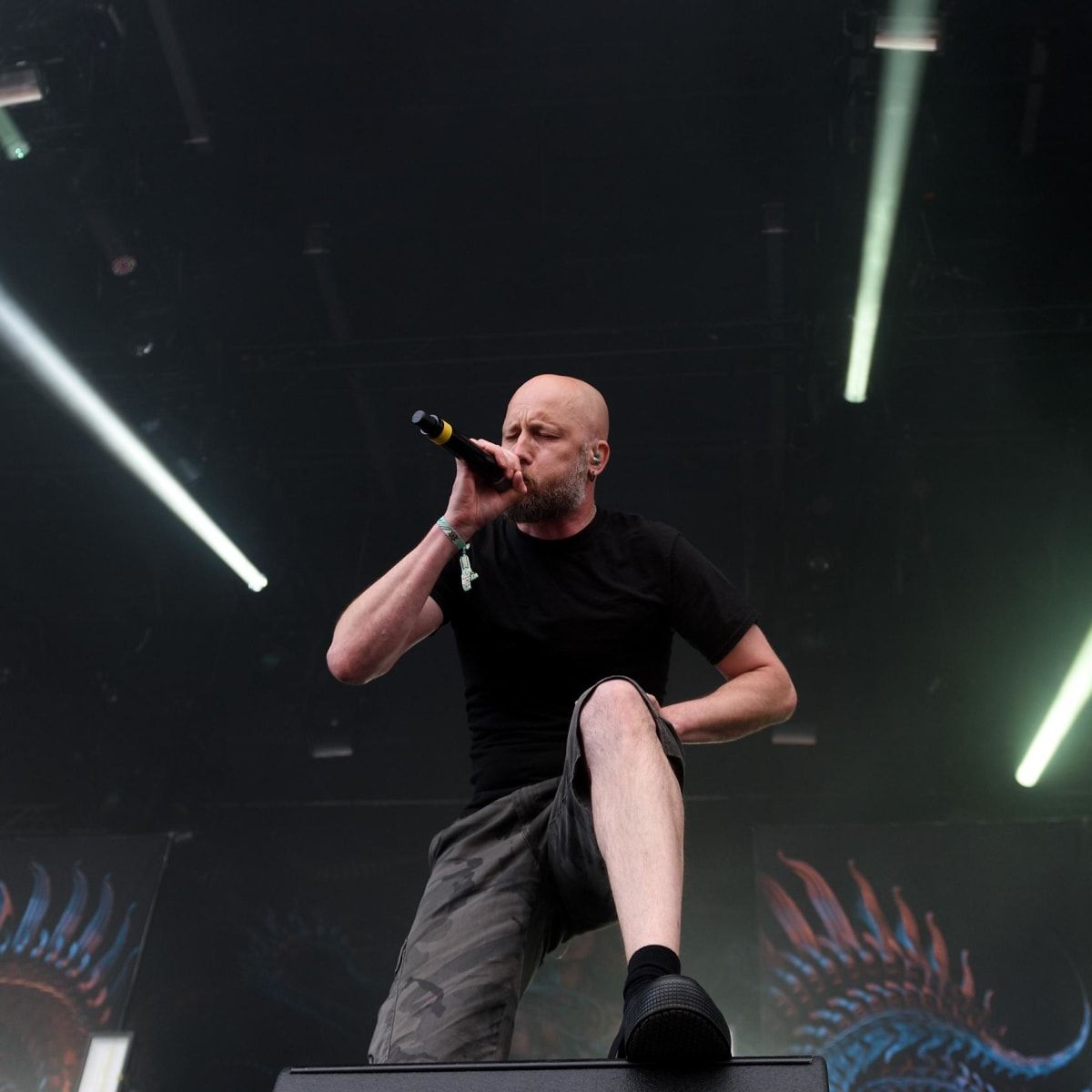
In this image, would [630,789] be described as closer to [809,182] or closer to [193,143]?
[809,182]

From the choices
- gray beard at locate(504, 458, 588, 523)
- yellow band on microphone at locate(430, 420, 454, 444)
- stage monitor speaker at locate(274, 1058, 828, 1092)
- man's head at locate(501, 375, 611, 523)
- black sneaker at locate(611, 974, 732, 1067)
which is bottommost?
stage monitor speaker at locate(274, 1058, 828, 1092)

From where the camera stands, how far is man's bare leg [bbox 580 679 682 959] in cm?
101

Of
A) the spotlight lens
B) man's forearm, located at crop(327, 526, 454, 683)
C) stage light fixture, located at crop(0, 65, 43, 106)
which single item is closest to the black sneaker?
man's forearm, located at crop(327, 526, 454, 683)

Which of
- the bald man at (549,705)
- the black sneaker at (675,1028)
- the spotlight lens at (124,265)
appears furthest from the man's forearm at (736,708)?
the spotlight lens at (124,265)

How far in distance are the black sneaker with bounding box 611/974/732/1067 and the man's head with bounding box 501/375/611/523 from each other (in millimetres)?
865

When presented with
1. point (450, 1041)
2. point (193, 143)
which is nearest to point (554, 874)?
point (450, 1041)

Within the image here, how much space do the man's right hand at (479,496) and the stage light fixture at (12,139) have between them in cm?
324

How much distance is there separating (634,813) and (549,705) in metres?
0.44

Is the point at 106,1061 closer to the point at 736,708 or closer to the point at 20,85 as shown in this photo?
the point at 736,708

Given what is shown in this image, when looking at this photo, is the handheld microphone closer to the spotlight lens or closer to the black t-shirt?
the black t-shirt

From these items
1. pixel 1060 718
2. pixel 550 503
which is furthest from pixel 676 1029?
pixel 1060 718

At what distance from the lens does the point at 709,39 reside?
3.61 meters

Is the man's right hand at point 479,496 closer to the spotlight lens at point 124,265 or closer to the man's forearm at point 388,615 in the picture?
the man's forearm at point 388,615

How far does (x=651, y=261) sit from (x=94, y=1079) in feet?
12.2
